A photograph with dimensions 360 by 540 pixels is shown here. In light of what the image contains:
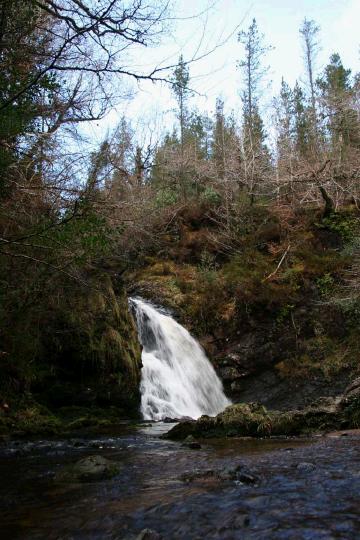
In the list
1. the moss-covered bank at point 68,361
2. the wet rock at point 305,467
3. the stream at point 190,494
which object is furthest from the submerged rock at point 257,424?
the wet rock at point 305,467

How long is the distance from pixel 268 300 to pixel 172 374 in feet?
15.2

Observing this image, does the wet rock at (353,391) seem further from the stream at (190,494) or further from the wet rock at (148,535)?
the wet rock at (148,535)

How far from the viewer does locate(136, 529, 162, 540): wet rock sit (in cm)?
305

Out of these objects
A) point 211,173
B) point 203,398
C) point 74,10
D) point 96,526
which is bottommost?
point 203,398

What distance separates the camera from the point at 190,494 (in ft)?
13.5

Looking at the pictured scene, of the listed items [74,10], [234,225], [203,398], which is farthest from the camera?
[234,225]

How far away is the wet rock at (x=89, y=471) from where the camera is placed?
476 cm

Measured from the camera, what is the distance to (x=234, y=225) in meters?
19.5

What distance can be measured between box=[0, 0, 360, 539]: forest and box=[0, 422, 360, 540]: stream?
0.48 ft

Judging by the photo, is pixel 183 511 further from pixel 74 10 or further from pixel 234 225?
pixel 234 225

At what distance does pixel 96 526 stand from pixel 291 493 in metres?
1.76

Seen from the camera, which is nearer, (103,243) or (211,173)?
(103,243)

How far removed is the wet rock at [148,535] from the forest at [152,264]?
133 mm

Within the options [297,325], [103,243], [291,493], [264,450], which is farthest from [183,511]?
[297,325]
